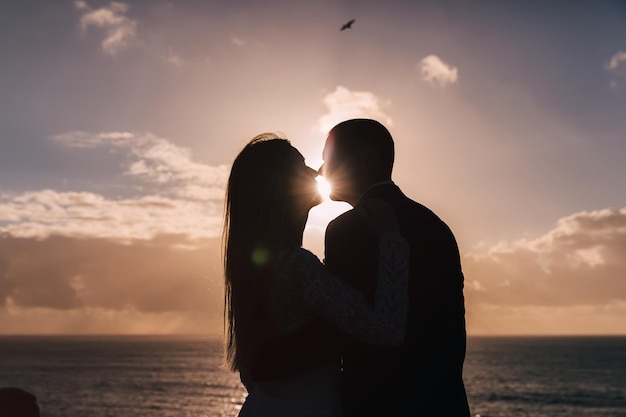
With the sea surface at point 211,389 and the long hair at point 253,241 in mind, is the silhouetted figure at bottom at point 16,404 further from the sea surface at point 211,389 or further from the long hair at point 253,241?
the sea surface at point 211,389

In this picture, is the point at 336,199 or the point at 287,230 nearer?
the point at 287,230

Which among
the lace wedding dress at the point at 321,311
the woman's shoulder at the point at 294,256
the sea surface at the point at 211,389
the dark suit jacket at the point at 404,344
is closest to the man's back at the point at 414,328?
the dark suit jacket at the point at 404,344

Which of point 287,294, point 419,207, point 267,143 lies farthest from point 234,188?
point 419,207

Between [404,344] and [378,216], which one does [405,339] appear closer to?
[404,344]

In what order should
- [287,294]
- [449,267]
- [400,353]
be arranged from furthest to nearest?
[449,267] → [400,353] → [287,294]

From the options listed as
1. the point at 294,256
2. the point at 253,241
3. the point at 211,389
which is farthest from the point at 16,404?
the point at 211,389

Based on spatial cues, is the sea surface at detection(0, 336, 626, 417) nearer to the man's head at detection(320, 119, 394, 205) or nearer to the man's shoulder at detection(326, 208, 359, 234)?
the man's head at detection(320, 119, 394, 205)

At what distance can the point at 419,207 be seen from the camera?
13.1ft

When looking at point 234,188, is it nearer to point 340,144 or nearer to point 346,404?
point 340,144

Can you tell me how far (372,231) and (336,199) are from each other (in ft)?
1.71

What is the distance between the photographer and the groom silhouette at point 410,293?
3676 millimetres

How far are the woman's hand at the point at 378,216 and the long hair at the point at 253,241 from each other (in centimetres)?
45

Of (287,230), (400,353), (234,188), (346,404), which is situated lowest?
(346,404)

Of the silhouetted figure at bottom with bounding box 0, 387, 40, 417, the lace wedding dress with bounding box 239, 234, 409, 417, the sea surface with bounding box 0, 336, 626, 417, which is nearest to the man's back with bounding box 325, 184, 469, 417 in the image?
the lace wedding dress with bounding box 239, 234, 409, 417
